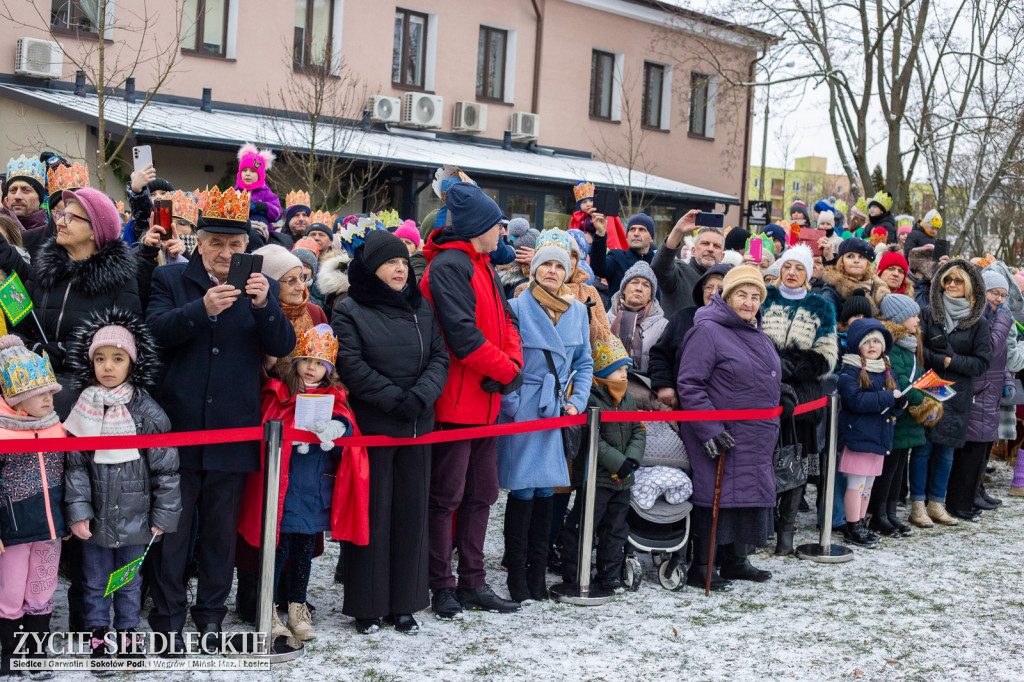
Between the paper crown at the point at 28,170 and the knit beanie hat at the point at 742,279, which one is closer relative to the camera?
the knit beanie hat at the point at 742,279

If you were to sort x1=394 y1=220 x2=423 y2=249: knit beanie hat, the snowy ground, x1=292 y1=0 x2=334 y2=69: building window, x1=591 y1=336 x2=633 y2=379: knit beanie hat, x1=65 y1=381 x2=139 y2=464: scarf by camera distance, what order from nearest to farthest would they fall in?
x1=65 y1=381 x2=139 y2=464: scarf → the snowy ground → x1=591 y1=336 x2=633 y2=379: knit beanie hat → x1=394 y1=220 x2=423 y2=249: knit beanie hat → x1=292 y1=0 x2=334 y2=69: building window

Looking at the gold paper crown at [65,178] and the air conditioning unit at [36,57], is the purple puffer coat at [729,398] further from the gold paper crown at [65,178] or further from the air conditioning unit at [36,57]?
the air conditioning unit at [36,57]

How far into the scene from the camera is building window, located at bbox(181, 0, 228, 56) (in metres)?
18.9

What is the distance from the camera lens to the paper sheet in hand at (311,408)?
15.8ft

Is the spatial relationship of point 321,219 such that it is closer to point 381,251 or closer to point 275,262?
point 275,262

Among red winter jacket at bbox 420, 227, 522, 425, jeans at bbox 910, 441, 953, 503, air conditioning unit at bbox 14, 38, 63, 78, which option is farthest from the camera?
air conditioning unit at bbox 14, 38, 63, 78

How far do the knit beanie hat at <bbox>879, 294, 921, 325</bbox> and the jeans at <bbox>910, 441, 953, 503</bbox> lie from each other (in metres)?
1.11

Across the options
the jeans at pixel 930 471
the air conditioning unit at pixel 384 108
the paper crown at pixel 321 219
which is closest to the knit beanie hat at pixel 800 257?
the jeans at pixel 930 471

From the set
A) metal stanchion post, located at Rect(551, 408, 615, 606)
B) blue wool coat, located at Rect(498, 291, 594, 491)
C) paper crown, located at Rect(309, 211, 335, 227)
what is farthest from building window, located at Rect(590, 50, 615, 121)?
metal stanchion post, located at Rect(551, 408, 615, 606)

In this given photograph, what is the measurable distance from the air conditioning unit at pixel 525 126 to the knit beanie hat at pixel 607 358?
17881 mm

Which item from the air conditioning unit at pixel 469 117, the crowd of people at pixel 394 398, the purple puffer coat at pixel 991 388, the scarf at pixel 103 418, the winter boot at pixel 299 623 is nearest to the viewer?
the scarf at pixel 103 418

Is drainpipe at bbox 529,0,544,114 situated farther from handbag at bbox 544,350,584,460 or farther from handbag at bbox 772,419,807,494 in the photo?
handbag at bbox 544,350,584,460

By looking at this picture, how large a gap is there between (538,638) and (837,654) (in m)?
1.59

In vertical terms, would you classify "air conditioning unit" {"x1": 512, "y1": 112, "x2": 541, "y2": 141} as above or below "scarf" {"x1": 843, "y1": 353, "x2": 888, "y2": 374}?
above
